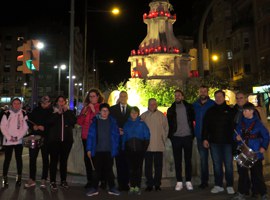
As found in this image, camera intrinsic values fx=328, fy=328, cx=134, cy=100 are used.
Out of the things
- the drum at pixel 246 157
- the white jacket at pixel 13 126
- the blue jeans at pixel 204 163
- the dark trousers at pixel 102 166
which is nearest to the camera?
the drum at pixel 246 157

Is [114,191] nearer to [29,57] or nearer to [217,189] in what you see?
[217,189]

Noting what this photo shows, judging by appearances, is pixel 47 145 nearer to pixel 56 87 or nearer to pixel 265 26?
pixel 265 26

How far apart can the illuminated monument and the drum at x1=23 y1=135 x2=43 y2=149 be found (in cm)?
862

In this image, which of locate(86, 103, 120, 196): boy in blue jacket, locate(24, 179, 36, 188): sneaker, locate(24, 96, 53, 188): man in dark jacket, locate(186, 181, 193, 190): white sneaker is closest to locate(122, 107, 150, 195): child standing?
locate(86, 103, 120, 196): boy in blue jacket

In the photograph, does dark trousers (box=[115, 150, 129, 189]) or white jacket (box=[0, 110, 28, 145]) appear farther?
white jacket (box=[0, 110, 28, 145])

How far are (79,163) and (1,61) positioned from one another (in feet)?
299

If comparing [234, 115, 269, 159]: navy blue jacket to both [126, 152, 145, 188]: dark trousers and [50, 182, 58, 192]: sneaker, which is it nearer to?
[126, 152, 145, 188]: dark trousers

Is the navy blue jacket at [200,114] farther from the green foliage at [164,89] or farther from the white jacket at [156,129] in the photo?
the green foliage at [164,89]

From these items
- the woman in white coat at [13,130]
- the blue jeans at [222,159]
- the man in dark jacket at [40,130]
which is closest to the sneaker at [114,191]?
the man in dark jacket at [40,130]

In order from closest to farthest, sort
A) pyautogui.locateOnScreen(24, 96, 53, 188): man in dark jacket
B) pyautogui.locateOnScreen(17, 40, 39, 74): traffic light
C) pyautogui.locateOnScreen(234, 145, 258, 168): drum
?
pyautogui.locateOnScreen(234, 145, 258, 168): drum
pyautogui.locateOnScreen(24, 96, 53, 188): man in dark jacket
pyautogui.locateOnScreen(17, 40, 39, 74): traffic light

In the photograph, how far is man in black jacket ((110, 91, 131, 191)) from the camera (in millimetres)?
7535

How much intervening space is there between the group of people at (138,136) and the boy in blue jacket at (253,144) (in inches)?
0.7

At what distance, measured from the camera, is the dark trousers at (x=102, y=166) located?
23.3 feet

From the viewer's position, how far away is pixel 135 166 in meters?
7.31
